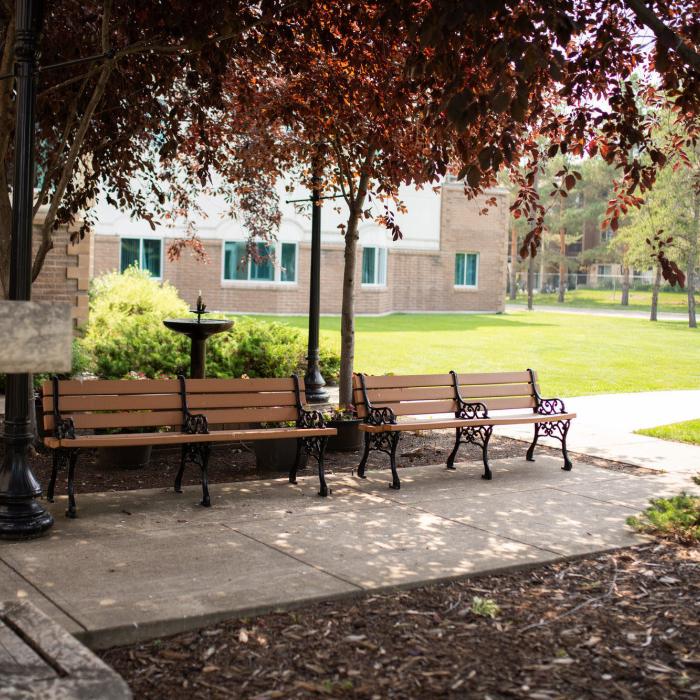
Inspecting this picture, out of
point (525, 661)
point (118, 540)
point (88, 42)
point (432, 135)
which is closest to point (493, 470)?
point (432, 135)

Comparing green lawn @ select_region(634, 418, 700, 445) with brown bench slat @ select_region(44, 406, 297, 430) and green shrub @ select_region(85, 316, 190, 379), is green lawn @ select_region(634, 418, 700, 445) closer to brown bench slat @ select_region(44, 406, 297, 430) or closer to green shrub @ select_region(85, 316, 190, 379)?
brown bench slat @ select_region(44, 406, 297, 430)

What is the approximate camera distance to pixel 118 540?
21.9ft

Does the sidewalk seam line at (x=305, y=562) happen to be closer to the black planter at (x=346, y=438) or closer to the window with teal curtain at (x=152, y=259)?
the black planter at (x=346, y=438)

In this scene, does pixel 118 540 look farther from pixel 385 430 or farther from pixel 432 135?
pixel 432 135

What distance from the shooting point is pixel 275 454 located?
30.2 feet

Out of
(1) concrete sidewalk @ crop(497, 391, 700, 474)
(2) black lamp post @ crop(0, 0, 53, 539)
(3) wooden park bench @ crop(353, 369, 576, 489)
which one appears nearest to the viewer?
(2) black lamp post @ crop(0, 0, 53, 539)

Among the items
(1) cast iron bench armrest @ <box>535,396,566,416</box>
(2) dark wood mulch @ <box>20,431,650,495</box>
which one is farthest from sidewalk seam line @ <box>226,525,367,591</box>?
(1) cast iron bench armrest @ <box>535,396,566,416</box>

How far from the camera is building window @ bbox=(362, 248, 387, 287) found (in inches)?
1537

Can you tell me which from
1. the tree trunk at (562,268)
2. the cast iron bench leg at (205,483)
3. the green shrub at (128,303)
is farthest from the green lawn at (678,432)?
the tree trunk at (562,268)

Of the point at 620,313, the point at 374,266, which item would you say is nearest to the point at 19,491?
the point at 374,266

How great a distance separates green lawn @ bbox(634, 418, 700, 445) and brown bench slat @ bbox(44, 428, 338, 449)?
525 cm

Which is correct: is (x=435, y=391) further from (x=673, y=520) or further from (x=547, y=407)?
(x=673, y=520)

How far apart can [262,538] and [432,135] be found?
4.20 meters

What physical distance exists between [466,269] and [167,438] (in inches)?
1454
